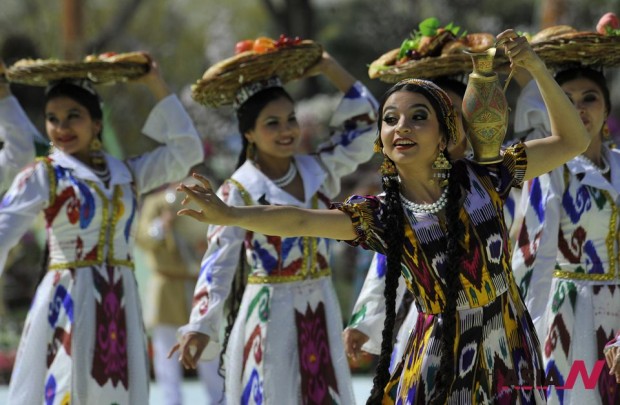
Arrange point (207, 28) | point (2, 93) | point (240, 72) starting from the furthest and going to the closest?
point (207, 28) → point (2, 93) → point (240, 72)

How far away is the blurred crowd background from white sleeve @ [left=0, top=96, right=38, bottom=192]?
7.45m

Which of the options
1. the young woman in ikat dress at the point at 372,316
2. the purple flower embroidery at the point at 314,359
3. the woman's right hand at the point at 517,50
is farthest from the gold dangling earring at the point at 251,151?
the woman's right hand at the point at 517,50

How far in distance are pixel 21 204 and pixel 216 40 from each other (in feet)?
59.0

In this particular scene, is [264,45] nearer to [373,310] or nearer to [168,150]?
[168,150]

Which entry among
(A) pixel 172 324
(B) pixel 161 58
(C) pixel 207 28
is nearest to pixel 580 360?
(A) pixel 172 324

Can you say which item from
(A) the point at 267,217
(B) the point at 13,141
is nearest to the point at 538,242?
(A) the point at 267,217

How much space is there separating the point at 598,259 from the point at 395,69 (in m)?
1.19

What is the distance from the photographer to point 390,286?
171 inches

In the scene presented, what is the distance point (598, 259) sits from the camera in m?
5.71

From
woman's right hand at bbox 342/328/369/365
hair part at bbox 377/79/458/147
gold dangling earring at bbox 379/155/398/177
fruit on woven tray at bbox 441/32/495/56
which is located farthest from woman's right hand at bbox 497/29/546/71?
woman's right hand at bbox 342/328/369/365

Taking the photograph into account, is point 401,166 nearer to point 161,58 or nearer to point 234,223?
point 234,223

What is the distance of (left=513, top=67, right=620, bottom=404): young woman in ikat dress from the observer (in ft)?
18.6

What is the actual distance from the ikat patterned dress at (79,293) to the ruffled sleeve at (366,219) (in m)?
2.03

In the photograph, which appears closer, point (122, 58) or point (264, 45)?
point (264, 45)
